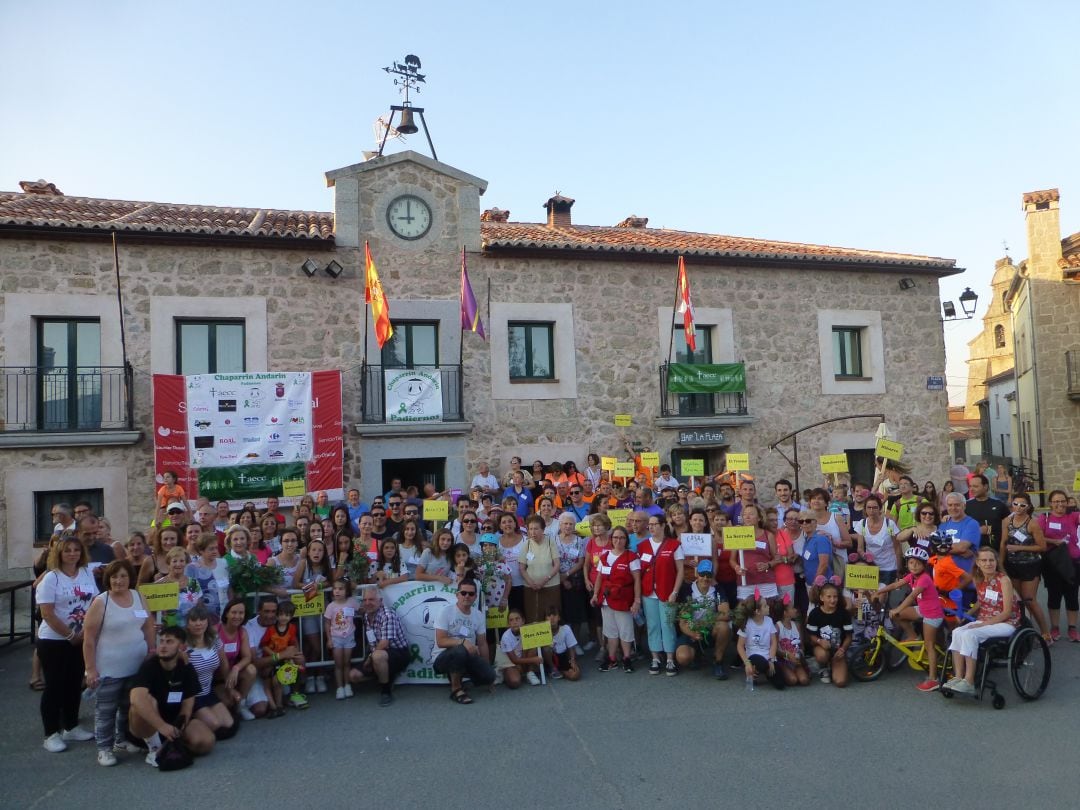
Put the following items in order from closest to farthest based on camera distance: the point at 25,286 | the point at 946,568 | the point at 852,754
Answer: the point at 852,754 < the point at 946,568 < the point at 25,286

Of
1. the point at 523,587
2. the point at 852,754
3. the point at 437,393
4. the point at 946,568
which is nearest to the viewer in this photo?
the point at 852,754

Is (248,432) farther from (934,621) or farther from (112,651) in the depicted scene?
(934,621)

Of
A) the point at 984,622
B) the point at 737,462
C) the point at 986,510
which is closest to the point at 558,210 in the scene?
the point at 737,462

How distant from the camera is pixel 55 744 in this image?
5.24 meters

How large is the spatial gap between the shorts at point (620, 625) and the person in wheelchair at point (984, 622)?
2588mm

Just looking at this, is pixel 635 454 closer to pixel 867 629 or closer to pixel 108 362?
pixel 867 629

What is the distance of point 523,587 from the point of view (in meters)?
7.52

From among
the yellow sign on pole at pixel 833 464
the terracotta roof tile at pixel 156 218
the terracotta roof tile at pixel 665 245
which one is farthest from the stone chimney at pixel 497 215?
the yellow sign on pole at pixel 833 464

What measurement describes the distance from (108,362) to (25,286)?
1511mm

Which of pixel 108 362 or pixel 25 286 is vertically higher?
pixel 25 286

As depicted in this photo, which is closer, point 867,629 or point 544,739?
point 544,739

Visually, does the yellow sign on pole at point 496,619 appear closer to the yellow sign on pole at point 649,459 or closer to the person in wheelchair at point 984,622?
the person in wheelchair at point 984,622

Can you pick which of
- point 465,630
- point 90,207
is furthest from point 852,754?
point 90,207

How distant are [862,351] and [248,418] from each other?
37.2 ft
